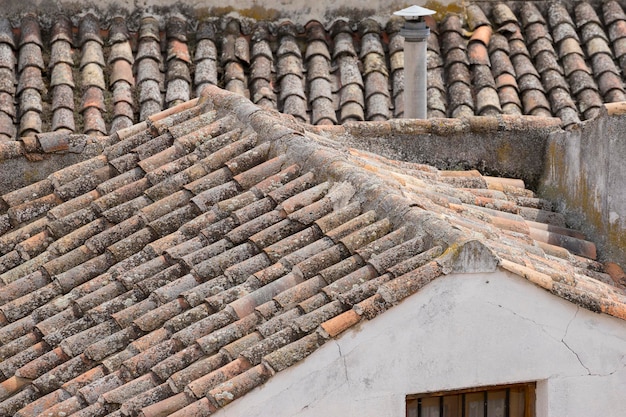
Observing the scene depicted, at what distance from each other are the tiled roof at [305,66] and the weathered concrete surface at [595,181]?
364 cm

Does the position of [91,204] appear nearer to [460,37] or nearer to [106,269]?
[106,269]

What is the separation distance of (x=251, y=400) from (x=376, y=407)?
0.60 m

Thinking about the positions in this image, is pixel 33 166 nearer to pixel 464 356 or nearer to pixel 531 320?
pixel 464 356

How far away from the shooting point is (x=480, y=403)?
677 centimetres

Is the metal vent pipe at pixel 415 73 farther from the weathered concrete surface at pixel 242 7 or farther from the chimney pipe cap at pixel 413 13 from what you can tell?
the weathered concrete surface at pixel 242 7

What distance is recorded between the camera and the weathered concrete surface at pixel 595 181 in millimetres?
8102

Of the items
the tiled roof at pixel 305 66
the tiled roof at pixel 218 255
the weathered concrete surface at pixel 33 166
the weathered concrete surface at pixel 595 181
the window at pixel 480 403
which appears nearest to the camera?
the tiled roof at pixel 218 255

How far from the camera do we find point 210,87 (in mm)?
9109

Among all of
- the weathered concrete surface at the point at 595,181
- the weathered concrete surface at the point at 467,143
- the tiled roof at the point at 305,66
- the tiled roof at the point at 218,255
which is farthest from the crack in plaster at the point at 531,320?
the tiled roof at the point at 305,66

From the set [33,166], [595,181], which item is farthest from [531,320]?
[33,166]

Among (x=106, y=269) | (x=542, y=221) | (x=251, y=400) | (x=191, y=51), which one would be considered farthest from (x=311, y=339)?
(x=191, y=51)

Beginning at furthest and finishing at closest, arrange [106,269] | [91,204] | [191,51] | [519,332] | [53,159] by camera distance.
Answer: [191,51] < [53,159] < [91,204] < [106,269] < [519,332]

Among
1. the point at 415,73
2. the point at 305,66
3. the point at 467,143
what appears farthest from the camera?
the point at 305,66

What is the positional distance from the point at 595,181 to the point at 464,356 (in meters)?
2.28
